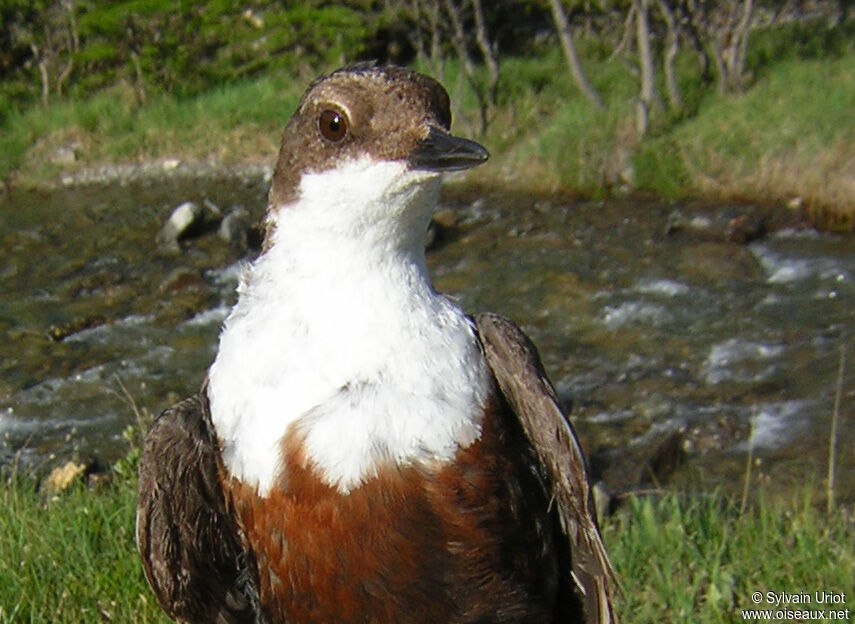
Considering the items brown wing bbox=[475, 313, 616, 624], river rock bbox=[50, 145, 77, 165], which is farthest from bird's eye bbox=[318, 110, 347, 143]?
river rock bbox=[50, 145, 77, 165]

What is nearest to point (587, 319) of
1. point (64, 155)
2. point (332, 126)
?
point (332, 126)

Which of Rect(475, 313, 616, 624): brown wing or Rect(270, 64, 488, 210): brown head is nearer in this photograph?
Rect(270, 64, 488, 210): brown head

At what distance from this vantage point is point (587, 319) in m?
6.79

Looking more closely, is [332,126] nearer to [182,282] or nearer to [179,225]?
[182,282]

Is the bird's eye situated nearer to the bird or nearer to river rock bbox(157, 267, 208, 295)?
the bird

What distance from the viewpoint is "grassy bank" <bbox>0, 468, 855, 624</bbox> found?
10.0 ft

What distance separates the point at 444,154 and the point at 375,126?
174mm

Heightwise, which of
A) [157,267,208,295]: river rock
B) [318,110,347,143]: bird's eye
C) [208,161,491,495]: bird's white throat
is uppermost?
[318,110,347,143]: bird's eye

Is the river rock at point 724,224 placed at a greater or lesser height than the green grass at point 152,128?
lesser

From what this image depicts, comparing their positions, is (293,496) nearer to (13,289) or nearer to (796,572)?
(796,572)

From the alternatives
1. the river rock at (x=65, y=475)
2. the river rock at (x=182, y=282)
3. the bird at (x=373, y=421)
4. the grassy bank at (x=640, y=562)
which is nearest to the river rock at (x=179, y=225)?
the river rock at (x=182, y=282)

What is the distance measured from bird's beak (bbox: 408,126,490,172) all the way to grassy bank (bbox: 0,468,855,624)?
4.99ft

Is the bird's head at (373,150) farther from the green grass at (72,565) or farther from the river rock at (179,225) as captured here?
the river rock at (179,225)

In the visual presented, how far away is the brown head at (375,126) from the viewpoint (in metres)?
2.17
